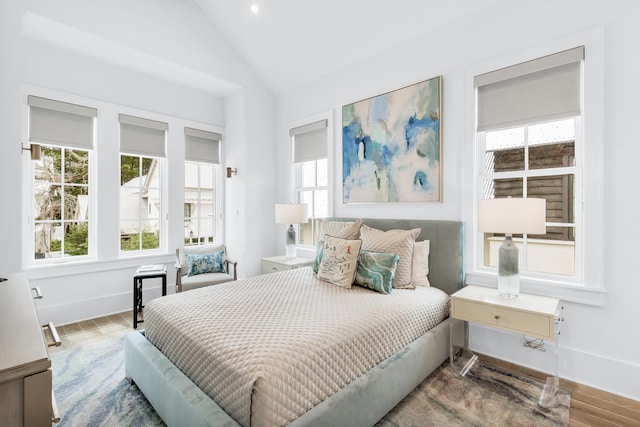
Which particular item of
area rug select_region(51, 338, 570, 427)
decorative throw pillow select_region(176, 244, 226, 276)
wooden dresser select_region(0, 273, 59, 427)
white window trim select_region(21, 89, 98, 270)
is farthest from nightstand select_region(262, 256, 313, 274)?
wooden dresser select_region(0, 273, 59, 427)

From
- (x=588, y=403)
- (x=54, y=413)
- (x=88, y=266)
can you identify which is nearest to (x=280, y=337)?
(x=54, y=413)

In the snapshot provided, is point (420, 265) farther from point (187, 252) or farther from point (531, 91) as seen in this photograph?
point (187, 252)

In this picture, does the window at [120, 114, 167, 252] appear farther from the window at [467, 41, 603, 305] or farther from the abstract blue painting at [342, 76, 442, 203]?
the window at [467, 41, 603, 305]

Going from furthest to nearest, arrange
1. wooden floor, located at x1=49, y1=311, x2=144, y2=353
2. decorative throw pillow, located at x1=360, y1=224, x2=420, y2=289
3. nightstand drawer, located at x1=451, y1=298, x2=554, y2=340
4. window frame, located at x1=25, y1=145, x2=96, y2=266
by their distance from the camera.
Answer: window frame, located at x1=25, y1=145, x2=96, y2=266 < wooden floor, located at x1=49, y1=311, x2=144, y2=353 < decorative throw pillow, located at x1=360, y1=224, x2=420, y2=289 < nightstand drawer, located at x1=451, y1=298, x2=554, y2=340

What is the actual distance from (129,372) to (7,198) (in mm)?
1828

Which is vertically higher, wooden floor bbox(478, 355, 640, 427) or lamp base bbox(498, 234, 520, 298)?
lamp base bbox(498, 234, 520, 298)

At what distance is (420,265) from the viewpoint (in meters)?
2.76

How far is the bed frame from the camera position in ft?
4.67

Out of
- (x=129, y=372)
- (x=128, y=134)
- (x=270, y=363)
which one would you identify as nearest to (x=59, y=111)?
(x=128, y=134)

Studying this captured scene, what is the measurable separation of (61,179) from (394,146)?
366 cm

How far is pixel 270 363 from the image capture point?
1367 millimetres

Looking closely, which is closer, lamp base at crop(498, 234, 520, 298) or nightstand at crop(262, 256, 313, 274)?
lamp base at crop(498, 234, 520, 298)

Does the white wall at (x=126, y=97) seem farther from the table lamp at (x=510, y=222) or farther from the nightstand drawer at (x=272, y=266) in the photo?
the table lamp at (x=510, y=222)

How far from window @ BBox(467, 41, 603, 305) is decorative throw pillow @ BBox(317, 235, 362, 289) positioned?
3.45 ft
